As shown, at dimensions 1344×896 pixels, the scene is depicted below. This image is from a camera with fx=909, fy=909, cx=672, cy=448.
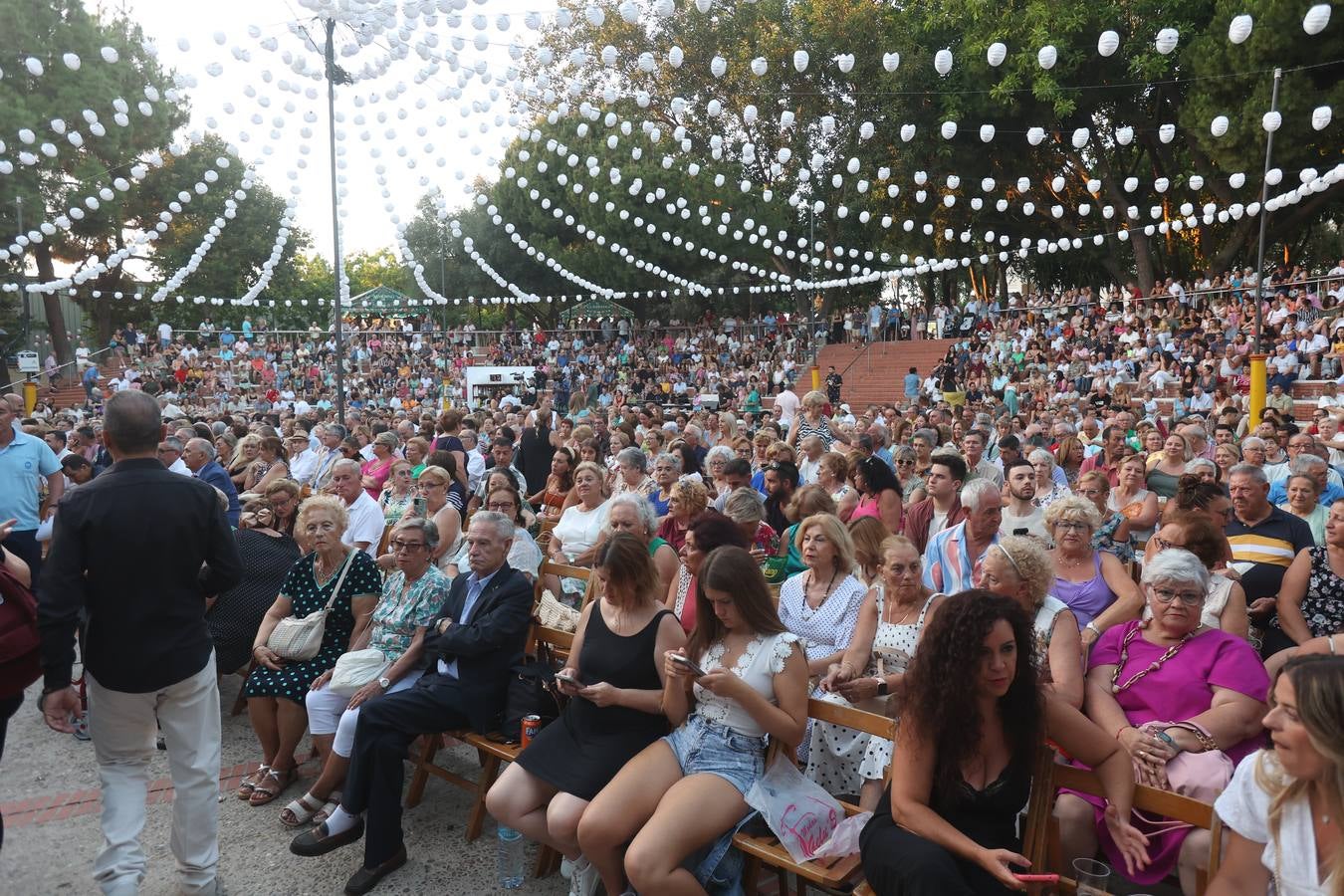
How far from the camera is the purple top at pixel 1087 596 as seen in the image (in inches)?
151

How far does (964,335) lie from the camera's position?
2666 cm

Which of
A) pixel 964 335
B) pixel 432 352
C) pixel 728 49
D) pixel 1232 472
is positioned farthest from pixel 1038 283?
pixel 1232 472

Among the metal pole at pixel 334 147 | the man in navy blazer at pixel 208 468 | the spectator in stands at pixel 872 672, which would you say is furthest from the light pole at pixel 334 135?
Answer: the spectator in stands at pixel 872 672

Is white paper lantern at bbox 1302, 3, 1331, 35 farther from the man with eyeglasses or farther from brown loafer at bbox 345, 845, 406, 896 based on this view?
brown loafer at bbox 345, 845, 406, 896

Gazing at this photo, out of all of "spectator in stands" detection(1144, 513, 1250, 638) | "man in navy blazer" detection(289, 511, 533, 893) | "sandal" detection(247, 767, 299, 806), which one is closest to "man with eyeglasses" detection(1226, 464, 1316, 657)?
"spectator in stands" detection(1144, 513, 1250, 638)

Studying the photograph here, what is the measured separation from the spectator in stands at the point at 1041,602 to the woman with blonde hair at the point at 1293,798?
0.89m

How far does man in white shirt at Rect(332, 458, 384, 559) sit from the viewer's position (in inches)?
231

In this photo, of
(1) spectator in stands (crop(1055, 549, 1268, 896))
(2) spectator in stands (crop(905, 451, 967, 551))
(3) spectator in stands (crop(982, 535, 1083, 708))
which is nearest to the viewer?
(1) spectator in stands (crop(1055, 549, 1268, 896))

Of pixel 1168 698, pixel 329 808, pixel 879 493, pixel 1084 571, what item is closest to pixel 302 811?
pixel 329 808

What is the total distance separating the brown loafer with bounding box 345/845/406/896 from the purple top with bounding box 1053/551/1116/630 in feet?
9.59

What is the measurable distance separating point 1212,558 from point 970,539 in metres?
1.04

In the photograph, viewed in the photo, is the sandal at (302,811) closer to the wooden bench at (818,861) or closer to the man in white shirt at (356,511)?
the wooden bench at (818,861)

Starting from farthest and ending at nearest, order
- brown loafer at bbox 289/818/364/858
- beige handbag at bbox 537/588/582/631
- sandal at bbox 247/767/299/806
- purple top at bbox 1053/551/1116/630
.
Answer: beige handbag at bbox 537/588/582/631 < sandal at bbox 247/767/299/806 < purple top at bbox 1053/551/1116/630 < brown loafer at bbox 289/818/364/858

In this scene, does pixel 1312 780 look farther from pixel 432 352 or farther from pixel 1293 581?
pixel 432 352
